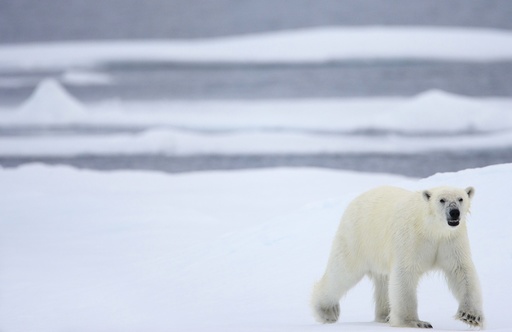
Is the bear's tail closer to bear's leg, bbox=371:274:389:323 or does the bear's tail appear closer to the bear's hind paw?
bear's leg, bbox=371:274:389:323

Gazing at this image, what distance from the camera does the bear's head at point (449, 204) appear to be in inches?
133

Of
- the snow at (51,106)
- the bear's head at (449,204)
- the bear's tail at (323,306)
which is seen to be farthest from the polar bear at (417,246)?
the snow at (51,106)

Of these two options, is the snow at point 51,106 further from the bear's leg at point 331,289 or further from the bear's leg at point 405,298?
the bear's leg at point 405,298

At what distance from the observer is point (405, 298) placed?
11.7 feet

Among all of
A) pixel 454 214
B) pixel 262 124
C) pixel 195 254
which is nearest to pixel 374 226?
pixel 454 214

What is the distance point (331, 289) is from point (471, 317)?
83cm

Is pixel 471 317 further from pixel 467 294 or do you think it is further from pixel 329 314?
pixel 329 314

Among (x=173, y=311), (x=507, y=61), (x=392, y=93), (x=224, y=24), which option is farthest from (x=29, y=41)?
(x=173, y=311)

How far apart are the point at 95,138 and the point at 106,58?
116 cm

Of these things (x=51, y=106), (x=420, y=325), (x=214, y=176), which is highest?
(x=51, y=106)

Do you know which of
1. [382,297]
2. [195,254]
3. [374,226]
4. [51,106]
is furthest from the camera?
[51,106]

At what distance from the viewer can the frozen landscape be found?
5.25 m

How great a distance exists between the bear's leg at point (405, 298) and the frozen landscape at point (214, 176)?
81 centimetres

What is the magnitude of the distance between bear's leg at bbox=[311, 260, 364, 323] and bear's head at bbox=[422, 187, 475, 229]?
25.5 inches
